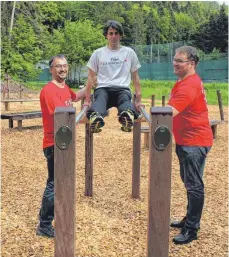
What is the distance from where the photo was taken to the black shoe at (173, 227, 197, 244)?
4094mm

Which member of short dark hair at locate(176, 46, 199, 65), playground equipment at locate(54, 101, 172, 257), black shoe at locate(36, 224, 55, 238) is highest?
short dark hair at locate(176, 46, 199, 65)

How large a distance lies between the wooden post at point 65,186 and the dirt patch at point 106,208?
155 centimetres

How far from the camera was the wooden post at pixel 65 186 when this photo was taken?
7.35 ft

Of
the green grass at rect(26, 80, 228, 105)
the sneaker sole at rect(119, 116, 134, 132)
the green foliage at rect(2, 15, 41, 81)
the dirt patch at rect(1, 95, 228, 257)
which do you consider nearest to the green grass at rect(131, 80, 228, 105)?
the green grass at rect(26, 80, 228, 105)

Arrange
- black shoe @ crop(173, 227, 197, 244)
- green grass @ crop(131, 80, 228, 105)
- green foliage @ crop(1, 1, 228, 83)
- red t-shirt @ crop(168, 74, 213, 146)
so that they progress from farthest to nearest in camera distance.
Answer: green foliage @ crop(1, 1, 228, 83)
green grass @ crop(131, 80, 228, 105)
black shoe @ crop(173, 227, 197, 244)
red t-shirt @ crop(168, 74, 213, 146)

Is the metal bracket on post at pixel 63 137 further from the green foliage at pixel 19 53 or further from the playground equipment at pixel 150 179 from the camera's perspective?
the green foliage at pixel 19 53

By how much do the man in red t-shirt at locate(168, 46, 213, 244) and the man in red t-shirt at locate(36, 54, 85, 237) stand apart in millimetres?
938

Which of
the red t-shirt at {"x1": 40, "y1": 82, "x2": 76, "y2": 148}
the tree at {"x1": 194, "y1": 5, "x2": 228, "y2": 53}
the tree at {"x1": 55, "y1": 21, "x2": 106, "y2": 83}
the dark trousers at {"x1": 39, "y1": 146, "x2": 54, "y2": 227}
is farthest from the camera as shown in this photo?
the tree at {"x1": 194, "y1": 5, "x2": 228, "y2": 53}

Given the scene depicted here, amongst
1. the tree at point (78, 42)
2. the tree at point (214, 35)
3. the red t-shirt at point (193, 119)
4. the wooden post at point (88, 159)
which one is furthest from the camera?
the tree at point (214, 35)

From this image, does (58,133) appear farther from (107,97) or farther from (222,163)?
(222,163)

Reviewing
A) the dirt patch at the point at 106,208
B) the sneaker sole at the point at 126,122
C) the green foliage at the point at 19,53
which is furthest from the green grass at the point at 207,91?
the sneaker sole at the point at 126,122

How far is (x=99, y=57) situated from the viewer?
435 cm

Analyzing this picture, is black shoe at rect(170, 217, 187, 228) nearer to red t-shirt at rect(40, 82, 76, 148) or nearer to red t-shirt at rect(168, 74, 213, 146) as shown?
red t-shirt at rect(168, 74, 213, 146)

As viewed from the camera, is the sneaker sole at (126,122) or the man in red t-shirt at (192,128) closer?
the man in red t-shirt at (192,128)
